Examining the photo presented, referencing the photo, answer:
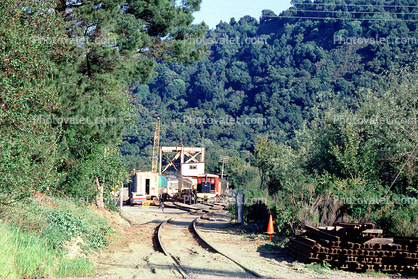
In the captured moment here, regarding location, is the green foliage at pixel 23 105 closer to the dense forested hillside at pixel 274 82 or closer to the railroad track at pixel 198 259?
the railroad track at pixel 198 259

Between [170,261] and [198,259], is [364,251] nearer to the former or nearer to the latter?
[198,259]

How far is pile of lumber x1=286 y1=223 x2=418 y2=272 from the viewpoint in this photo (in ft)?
34.2

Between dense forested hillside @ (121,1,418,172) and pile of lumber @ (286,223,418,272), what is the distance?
282ft

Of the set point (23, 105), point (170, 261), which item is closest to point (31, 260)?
point (23, 105)

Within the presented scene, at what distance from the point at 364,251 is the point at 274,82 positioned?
139m

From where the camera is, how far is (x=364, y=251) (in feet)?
34.2

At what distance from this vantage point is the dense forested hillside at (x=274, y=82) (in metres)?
120

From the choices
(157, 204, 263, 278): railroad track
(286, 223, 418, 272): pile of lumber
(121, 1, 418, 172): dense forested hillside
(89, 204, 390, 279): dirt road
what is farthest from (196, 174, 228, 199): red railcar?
(121, 1, 418, 172): dense forested hillside

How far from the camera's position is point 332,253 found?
1061 centimetres

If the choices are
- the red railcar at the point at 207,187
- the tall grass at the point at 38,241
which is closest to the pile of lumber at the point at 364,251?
the tall grass at the point at 38,241

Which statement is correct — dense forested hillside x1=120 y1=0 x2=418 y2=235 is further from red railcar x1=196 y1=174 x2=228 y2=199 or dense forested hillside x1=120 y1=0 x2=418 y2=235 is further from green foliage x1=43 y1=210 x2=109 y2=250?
red railcar x1=196 y1=174 x2=228 y2=199

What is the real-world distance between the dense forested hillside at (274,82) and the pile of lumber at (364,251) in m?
85.9

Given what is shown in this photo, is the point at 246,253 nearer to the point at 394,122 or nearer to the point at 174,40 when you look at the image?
the point at 174,40

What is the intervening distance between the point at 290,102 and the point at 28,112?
127 metres
